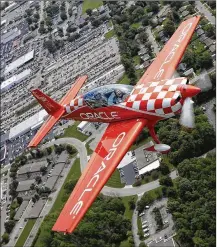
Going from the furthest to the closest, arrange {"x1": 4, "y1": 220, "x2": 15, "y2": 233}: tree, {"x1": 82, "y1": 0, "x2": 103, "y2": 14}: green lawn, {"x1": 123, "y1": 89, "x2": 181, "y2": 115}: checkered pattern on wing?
1. {"x1": 82, "y1": 0, "x2": 103, "y2": 14}: green lawn
2. {"x1": 4, "y1": 220, "x2": 15, "y2": 233}: tree
3. {"x1": 123, "y1": 89, "x2": 181, "y2": 115}: checkered pattern on wing

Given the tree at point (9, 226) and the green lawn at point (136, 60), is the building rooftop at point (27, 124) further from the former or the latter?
the tree at point (9, 226)

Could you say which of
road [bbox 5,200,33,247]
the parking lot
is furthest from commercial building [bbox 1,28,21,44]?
the parking lot

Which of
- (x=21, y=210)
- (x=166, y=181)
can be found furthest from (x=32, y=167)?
(x=166, y=181)

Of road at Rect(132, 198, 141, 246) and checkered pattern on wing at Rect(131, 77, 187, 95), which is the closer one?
checkered pattern on wing at Rect(131, 77, 187, 95)

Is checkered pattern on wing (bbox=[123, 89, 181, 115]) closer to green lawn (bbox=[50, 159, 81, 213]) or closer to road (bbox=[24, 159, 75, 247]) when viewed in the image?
green lawn (bbox=[50, 159, 81, 213])

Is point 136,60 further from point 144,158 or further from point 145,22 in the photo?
point 144,158

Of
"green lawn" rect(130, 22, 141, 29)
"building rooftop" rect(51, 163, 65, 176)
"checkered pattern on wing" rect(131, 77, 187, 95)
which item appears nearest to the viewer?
"checkered pattern on wing" rect(131, 77, 187, 95)

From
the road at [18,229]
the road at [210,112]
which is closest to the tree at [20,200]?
the road at [18,229]

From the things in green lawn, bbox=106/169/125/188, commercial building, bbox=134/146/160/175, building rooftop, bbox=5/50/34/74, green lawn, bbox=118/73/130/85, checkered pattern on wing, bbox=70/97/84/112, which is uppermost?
checkered pattern on wing, bbox=70/97/84/112
